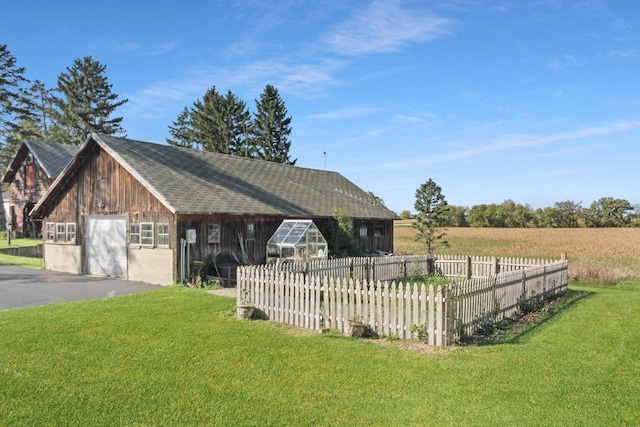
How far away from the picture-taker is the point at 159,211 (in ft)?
62.2

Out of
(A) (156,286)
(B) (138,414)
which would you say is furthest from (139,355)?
(A) (156,286)

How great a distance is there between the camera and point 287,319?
11.3 metres

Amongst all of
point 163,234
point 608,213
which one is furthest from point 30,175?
point 608,213

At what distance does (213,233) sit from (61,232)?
976 cm

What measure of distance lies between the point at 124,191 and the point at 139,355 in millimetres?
13581

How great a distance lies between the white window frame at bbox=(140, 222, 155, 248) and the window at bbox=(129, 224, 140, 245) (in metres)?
0.25

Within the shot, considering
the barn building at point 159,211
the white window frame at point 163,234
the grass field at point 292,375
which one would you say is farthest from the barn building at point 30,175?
the grass field at point 292,375

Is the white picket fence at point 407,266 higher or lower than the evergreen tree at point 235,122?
lower

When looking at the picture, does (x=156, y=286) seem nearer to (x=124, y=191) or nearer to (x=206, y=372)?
(x=124, y=191)

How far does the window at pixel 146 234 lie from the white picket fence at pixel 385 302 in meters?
8.42

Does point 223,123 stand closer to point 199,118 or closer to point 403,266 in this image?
point 199,118

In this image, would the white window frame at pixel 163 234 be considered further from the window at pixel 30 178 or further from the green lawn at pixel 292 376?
the window at pixel 30 178

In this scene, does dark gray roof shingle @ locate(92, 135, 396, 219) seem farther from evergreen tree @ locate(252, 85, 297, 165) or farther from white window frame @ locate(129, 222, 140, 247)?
evergreen tree @ locate(252, 85, 297, 165)

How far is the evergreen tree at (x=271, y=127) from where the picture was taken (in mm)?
56844
